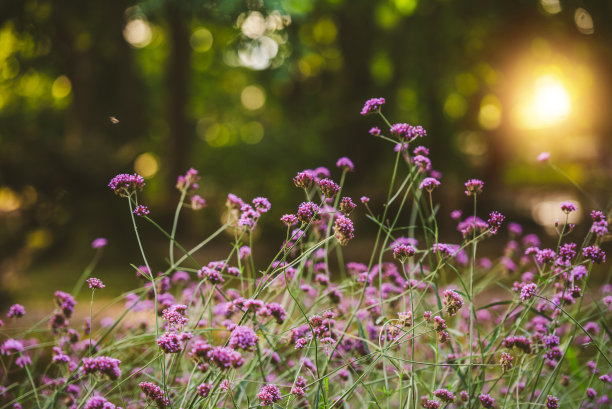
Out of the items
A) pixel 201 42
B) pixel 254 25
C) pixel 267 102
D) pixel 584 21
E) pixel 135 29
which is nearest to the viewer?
pixel 254 25

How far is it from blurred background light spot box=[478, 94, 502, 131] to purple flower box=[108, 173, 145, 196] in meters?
15.7

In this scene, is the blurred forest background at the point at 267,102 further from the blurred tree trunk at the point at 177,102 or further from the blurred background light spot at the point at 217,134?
the blurred background light spot at the point at 217,134

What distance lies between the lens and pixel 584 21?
1088 centimetres

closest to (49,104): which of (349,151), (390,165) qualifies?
(349,151)

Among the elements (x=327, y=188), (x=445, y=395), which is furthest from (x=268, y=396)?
(x=327, y=188)

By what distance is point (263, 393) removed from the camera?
1.56 m

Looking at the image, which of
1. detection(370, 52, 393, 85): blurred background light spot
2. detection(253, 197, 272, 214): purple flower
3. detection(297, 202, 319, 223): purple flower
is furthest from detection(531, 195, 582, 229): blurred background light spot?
detection(297, 202, 319, 223): purple flower

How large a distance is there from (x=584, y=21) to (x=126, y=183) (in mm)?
11740

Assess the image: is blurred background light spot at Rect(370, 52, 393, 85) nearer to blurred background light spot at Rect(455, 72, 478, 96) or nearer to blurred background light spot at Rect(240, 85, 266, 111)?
blurred background light spot at Rect(455, 72, 478, 96)

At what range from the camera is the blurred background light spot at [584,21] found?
34.2 ft

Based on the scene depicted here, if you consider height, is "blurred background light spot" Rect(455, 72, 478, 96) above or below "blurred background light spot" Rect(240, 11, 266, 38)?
below

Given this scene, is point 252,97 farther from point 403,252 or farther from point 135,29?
point 403,252

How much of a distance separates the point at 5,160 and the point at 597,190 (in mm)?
11575

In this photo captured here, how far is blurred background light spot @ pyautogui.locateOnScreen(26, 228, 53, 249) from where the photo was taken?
7.46m
